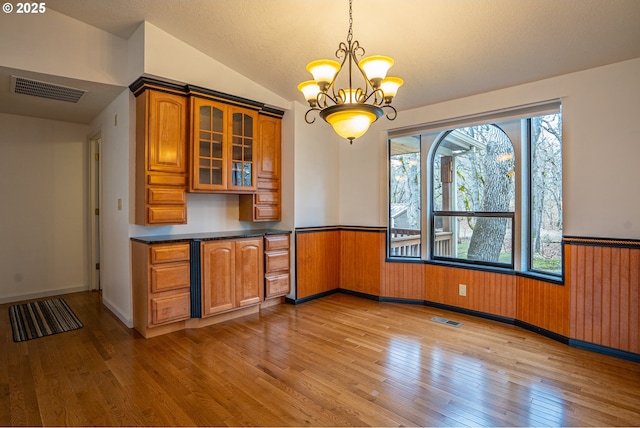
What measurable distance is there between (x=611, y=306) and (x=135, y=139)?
176 inches

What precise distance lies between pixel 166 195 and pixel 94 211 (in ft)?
7.42

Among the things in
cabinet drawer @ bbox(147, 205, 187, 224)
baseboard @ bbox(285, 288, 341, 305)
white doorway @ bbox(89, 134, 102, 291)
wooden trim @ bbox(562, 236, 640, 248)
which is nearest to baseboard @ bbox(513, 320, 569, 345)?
wooden trim @ bbox(562, 236, 640, 248)

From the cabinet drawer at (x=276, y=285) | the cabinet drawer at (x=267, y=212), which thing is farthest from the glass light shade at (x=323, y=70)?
the cabinet drawer at (x=276, y=285)

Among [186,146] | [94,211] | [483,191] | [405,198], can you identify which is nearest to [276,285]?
[186,146]

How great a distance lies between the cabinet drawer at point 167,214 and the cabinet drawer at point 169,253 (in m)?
0.28

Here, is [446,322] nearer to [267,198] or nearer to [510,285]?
[510,285]

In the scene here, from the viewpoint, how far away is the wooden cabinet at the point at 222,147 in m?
3.38

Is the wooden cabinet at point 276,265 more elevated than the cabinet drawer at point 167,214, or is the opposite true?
the cabinet drawer at point 167,214

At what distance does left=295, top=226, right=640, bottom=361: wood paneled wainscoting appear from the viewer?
2.71 metres

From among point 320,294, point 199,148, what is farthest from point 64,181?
point 320,294

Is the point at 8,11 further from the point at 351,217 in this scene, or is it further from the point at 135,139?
the point at 351,217

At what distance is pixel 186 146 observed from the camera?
3391mm

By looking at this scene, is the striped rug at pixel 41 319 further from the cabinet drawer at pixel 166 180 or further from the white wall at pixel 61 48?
the white wall at pixel 61 48

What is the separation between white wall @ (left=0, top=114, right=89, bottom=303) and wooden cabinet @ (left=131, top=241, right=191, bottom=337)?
83.7 inches
